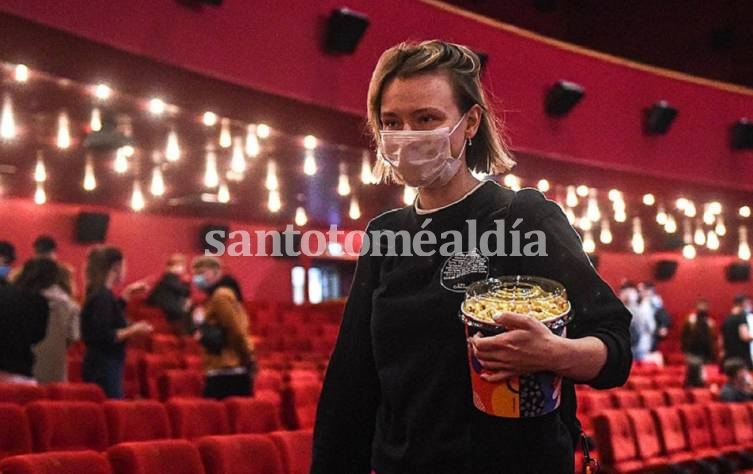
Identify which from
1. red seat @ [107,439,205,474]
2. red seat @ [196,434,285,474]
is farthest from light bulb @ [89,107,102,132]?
red seat @ [107,439,205,474]

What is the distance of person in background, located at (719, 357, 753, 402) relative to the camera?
7.55m

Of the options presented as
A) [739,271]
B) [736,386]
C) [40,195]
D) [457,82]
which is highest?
[40,195]

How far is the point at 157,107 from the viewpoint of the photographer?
7.37 meters

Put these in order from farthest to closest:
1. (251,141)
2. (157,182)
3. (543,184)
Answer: (157,182) → (543,184) → (251,141)

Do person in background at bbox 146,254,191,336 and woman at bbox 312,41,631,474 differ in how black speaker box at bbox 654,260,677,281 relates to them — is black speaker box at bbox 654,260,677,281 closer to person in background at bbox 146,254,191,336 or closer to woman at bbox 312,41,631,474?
person in background at bbox 146,254,191,336

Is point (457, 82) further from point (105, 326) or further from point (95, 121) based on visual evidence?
point (95, 121)

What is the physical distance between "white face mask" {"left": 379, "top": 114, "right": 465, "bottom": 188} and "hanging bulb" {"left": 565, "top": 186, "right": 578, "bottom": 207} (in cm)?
981

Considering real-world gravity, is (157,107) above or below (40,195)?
below

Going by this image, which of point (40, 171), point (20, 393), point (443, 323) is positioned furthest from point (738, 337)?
point (443, 323)

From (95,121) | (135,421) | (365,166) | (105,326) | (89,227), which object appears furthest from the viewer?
(89,227)

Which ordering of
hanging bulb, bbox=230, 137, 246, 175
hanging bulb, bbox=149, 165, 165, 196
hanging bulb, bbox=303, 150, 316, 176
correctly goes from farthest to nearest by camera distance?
1. hanging bulb, bbox=149, 165, 165, 196
2. hanging bulb, bbox=303, 150, 316, 176
3. hanging bulb, bbox=230, 137, 246, 175

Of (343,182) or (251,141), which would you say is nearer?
(251,141)

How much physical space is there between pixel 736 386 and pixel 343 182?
550 cm

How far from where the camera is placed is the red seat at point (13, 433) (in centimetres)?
313
